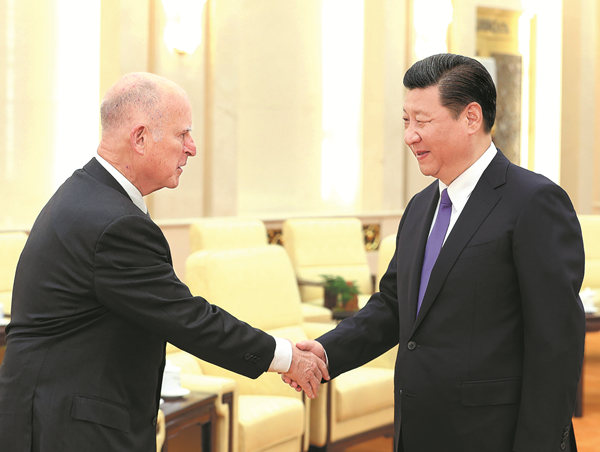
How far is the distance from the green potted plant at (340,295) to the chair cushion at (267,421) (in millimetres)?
1684

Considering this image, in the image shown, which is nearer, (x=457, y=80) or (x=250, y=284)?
(x=457, y=80)

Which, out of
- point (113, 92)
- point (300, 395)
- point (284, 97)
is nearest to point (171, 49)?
point (284, 97)

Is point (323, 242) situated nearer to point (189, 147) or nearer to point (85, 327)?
point (189, 147)

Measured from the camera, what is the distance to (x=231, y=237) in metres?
6.62

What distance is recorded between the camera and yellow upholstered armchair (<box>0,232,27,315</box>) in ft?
18.2

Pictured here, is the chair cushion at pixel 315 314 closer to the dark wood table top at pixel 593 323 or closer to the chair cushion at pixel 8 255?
the dark wood table top at pixel 593 323

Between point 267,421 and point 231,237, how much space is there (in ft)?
8.92

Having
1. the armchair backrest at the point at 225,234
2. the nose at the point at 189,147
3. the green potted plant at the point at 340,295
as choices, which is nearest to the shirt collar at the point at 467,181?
the nose at the point at 189,147

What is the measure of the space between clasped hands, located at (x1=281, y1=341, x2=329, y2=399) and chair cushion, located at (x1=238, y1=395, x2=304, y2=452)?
1.12 metres

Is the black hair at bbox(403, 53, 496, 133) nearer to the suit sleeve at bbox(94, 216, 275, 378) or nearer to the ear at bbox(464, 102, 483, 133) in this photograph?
the ear at bbox(464, 102, 483, 133)

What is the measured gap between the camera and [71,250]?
2.11 metres

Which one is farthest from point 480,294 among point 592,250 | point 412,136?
point 592,250

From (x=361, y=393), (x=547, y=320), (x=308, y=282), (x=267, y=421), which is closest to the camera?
(x=547, y=320)

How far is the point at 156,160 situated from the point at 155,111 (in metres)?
0.12
